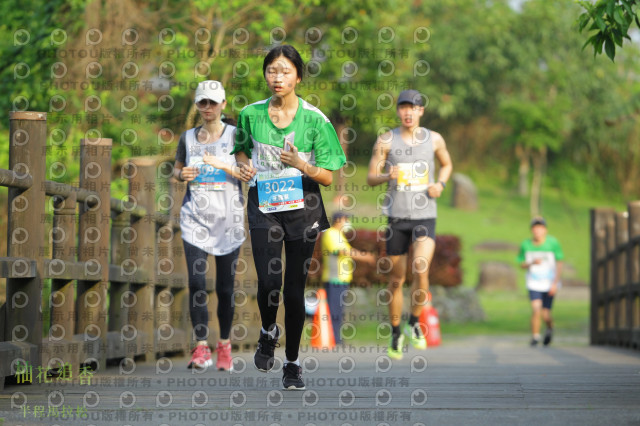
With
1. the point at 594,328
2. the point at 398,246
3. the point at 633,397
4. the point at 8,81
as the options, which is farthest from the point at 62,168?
the point at 633,397

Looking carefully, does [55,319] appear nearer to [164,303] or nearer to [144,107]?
[164,303]

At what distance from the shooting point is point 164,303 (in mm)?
9227

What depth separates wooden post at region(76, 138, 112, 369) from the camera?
23.8ft

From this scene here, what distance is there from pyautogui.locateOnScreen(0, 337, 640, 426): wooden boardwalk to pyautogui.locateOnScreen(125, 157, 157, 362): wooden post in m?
0.71

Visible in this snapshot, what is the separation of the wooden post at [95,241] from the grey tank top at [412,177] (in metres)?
2.75

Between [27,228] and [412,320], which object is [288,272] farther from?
[412,320]

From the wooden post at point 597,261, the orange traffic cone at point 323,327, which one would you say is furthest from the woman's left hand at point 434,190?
the wooden post at point 597,261

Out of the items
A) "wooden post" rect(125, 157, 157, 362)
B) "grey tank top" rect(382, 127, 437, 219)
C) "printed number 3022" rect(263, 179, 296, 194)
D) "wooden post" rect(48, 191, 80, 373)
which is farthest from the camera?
"grey tank top" rect(382, 127, 437, 219)

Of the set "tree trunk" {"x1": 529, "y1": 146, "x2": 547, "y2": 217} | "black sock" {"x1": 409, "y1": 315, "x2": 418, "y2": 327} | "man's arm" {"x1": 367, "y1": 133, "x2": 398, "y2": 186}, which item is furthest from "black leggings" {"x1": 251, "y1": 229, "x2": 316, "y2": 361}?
"tree trunk" {"x1": 529, "y1": 146, "x2": 547, "y2": 217}

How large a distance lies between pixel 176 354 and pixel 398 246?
2.35 meters

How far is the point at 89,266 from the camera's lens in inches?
283

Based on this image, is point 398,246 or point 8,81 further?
point 8,81

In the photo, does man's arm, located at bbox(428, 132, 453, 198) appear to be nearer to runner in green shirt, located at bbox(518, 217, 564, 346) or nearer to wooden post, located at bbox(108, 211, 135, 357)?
wooden post, located at bbox(108, 211, 135, 357)

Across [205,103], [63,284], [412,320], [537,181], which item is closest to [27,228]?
[63,284]
